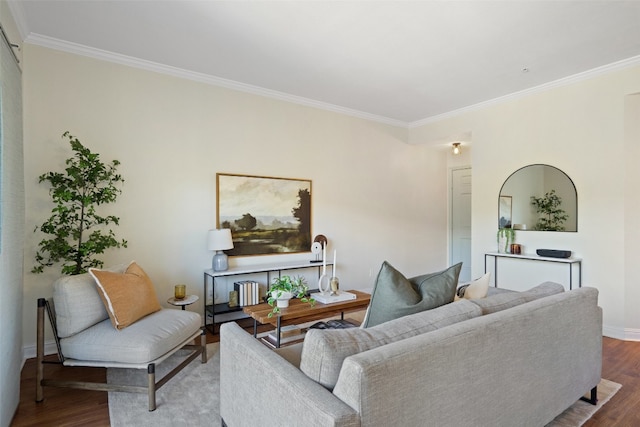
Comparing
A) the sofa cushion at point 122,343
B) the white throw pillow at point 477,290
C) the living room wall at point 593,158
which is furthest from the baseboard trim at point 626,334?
the sofa cushion at point 122,343

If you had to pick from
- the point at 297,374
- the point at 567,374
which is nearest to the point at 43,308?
the point at 297,374

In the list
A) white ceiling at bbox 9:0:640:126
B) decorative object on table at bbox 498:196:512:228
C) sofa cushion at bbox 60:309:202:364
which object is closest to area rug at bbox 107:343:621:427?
sofa cushion at bbox 60:309:202:364

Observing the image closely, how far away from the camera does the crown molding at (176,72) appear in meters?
3.01

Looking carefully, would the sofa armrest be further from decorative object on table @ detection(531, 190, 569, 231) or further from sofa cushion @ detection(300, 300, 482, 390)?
decorative object on table @ detection(531, 190, 569, 231)

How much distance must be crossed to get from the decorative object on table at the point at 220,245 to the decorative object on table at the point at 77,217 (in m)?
0.82

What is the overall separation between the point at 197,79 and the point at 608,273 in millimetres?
4844

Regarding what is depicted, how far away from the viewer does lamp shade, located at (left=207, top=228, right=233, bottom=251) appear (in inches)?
142

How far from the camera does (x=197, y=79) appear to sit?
374cm

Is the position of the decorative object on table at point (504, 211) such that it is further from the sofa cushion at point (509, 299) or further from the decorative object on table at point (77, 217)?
the decorative object on table at point (77, 217)

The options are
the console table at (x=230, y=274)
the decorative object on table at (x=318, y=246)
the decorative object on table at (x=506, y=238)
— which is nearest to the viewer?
the console table at (x=230, y=274)

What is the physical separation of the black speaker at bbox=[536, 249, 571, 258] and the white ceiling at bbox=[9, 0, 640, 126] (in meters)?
1.93

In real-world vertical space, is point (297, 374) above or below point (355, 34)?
below

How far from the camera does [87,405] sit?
223 cm

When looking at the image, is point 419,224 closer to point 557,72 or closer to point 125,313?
point 557,72
